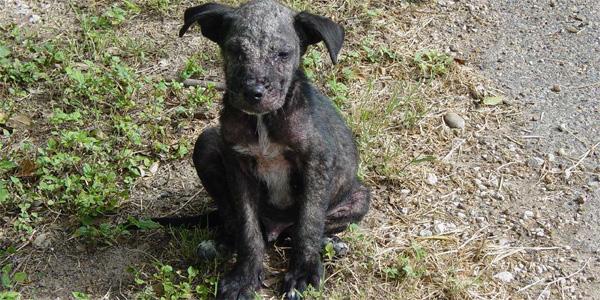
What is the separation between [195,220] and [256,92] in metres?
1.40

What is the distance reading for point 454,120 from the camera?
6617 millimetres

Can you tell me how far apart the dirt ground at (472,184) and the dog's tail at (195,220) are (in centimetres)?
11

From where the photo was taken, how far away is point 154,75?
706 centimetres

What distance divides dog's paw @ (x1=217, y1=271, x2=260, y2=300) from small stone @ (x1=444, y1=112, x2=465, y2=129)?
236 centimetres

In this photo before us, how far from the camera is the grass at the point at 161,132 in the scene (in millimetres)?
5223

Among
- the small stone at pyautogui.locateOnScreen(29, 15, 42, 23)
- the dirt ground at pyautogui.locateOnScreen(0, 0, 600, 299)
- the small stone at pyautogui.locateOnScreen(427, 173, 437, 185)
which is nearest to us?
the dirt ground at pyautogui.locateOnScreen(0, 0, 600, 299)

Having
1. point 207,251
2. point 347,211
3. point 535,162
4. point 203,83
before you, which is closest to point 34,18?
point 203,83

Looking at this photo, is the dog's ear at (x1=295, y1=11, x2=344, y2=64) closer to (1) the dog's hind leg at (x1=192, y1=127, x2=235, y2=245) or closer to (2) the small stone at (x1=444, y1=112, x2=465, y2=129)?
(1) the dog's hind leg at (x1=192, y1=127, x2=235, y2=245)

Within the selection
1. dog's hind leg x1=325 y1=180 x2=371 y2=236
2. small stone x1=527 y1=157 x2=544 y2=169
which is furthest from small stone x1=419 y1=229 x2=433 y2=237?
small stone x1=527 y1=157 x2=544 y2=169

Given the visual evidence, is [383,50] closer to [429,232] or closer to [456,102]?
[456,102]

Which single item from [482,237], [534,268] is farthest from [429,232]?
[534,268]

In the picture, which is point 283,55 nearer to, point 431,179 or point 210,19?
point 210,19

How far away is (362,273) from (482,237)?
939 mm

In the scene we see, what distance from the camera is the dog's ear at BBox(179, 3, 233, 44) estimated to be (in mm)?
4863
